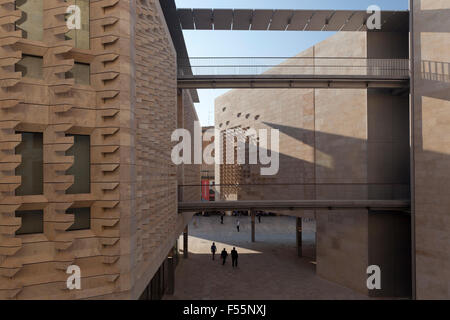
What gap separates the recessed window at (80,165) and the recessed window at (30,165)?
22.1 inches

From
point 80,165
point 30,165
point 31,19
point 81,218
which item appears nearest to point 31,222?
A: point 81,218

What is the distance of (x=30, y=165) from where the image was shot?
19.5ft

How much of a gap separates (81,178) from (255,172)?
17.6 m

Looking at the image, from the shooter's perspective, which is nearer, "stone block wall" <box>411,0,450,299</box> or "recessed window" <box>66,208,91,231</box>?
"recessed window" <box>66,208,91,231</box>

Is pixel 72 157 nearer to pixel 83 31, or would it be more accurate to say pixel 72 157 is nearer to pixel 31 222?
pixel 31 222

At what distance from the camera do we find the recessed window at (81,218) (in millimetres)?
6453

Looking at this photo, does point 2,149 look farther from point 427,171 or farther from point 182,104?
point 427,171

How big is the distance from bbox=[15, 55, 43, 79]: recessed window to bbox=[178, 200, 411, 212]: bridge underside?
8.88 m

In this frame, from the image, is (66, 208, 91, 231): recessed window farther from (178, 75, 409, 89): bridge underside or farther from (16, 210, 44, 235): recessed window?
(178, 75, 409, 89): bridge underside

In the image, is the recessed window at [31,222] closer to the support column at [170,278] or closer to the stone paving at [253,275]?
the support column at [170,278]

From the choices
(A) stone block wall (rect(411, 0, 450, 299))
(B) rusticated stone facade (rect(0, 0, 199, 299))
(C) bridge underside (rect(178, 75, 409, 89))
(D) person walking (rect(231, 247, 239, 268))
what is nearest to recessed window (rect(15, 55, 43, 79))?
(B) rusticated stone facade (rect(0, 0, 199, 299))

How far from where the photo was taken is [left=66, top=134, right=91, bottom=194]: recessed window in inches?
252

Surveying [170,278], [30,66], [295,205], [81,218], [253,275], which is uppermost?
[30,66]

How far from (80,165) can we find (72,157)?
40 cm
